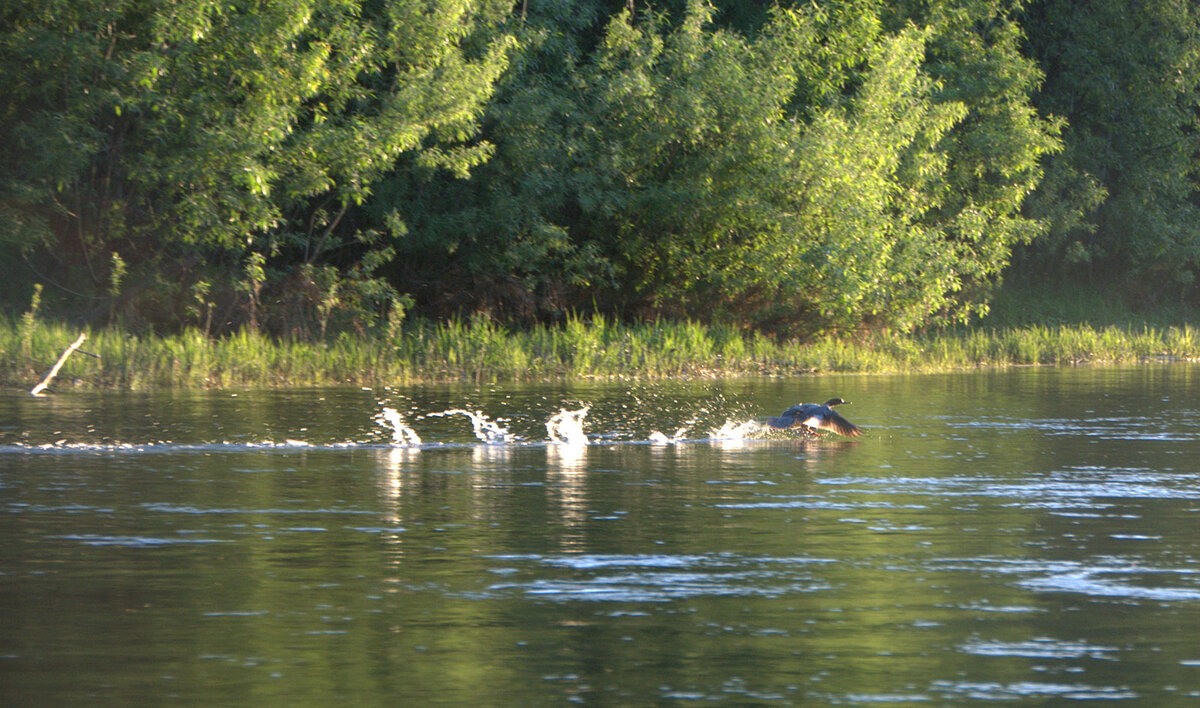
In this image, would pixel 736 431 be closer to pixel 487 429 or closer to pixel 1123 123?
A: pixel 487 429

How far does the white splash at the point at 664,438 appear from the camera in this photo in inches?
648

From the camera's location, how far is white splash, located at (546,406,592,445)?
53.7 feet

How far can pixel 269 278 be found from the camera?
30.2m

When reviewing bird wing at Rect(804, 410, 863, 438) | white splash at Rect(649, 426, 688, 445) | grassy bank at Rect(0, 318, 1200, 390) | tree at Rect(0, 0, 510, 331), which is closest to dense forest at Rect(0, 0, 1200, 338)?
tree at Rect(0, 0, 510, 331)

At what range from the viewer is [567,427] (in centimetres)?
1731

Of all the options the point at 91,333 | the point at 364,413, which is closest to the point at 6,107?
the point at 91,333

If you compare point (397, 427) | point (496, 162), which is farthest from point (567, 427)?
point (496, 162)

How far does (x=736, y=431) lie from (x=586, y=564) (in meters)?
8.65

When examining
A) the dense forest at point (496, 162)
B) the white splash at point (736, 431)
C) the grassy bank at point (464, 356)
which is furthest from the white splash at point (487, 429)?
the dense forest at point (496, 162)

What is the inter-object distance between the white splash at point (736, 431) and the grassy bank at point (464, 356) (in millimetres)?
8072

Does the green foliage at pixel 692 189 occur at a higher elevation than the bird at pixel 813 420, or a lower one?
higher

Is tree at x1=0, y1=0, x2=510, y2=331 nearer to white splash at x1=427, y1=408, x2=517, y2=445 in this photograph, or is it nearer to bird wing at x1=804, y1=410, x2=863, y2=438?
white splash at x1=427, y1=408, x2=517, y2=445

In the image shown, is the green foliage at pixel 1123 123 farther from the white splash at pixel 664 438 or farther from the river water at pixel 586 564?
the river water at pixel 586 564

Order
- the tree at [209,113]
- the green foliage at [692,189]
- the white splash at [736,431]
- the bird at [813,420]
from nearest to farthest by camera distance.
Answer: the bird at [813,420] → the white splash at [736,431] → the tree at [209,113] → the green foliage at [692,189]
